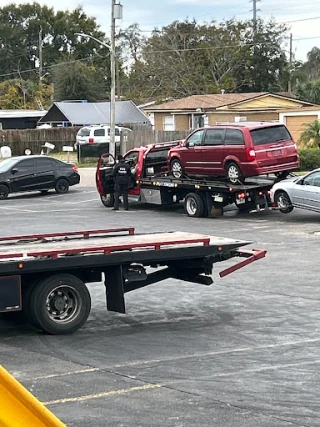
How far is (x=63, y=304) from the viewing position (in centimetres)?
996

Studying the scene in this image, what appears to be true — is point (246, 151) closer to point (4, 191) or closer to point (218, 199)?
point (218, 199)

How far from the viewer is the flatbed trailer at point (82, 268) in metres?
9.52

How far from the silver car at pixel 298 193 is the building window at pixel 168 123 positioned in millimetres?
32489

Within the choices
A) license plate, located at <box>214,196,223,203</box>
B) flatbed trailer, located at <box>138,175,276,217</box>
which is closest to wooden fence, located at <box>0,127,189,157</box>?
flatbed trailer, located at <box>138,175,276,217</box>

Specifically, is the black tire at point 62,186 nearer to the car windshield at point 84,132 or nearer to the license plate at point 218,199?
the license plate at point 218,199

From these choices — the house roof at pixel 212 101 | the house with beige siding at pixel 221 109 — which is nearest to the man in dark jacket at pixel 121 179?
the house with beige siding at pixel 221 109

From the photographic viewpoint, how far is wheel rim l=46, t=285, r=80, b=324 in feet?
32.4

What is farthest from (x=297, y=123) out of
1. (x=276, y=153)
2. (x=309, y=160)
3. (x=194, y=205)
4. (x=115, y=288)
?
(x=115, y=288)

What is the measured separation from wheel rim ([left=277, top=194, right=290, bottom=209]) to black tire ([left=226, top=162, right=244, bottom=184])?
1.24 m

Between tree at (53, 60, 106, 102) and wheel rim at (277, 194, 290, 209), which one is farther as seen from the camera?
tree at (53, 60, 106, 102)

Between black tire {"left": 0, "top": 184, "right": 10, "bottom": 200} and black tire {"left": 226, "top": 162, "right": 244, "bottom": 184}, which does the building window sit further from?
black tire {"left": 226, "top": 162, "right": 244, "bottom": 184}

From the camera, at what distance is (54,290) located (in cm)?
982

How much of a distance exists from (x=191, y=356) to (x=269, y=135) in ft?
54.3

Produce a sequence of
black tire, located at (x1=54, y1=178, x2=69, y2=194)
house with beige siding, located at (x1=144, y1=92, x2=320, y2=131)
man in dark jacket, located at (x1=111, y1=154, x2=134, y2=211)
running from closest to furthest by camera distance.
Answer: man in dark jacket, located at (x1=111, y1=154, x2=134, y2=211) < black tire, located at (x1=54, y1=178, x2=69, y2=194) < house with beige siding, located at (x1=144, y1=92, x2=320, y2=131)
